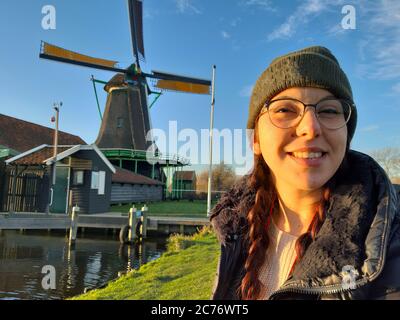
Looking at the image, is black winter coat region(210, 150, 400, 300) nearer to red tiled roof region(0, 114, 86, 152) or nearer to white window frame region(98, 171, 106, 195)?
white window frame region(98, 171, 106, 195)

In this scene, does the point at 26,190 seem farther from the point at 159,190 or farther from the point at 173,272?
the point at 159,190

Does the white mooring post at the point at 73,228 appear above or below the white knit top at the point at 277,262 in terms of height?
below

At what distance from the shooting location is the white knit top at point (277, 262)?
4.27ft

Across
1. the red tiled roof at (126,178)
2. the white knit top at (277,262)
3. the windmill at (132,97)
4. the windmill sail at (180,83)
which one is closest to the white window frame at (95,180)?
the red tiled roof at (126,178)

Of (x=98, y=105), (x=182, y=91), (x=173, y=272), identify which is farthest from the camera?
(x=98, y=105)

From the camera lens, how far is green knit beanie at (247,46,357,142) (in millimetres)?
1211

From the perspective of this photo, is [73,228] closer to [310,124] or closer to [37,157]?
[37,157]

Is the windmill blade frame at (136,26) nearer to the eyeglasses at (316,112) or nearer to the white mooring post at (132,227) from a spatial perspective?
the white mooring post at (132,227)

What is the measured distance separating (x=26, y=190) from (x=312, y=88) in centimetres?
1821

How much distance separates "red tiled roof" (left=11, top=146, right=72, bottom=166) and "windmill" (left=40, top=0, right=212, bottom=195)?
31.6 ft

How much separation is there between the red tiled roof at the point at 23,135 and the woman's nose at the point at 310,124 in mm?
24225

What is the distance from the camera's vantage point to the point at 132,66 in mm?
28812

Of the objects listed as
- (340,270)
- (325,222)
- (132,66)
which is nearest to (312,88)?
(325,222)

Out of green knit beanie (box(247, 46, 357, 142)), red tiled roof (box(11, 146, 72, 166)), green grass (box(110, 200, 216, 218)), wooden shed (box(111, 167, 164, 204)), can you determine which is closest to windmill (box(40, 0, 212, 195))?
wooden shed (box(111, 167, 164, 204))
